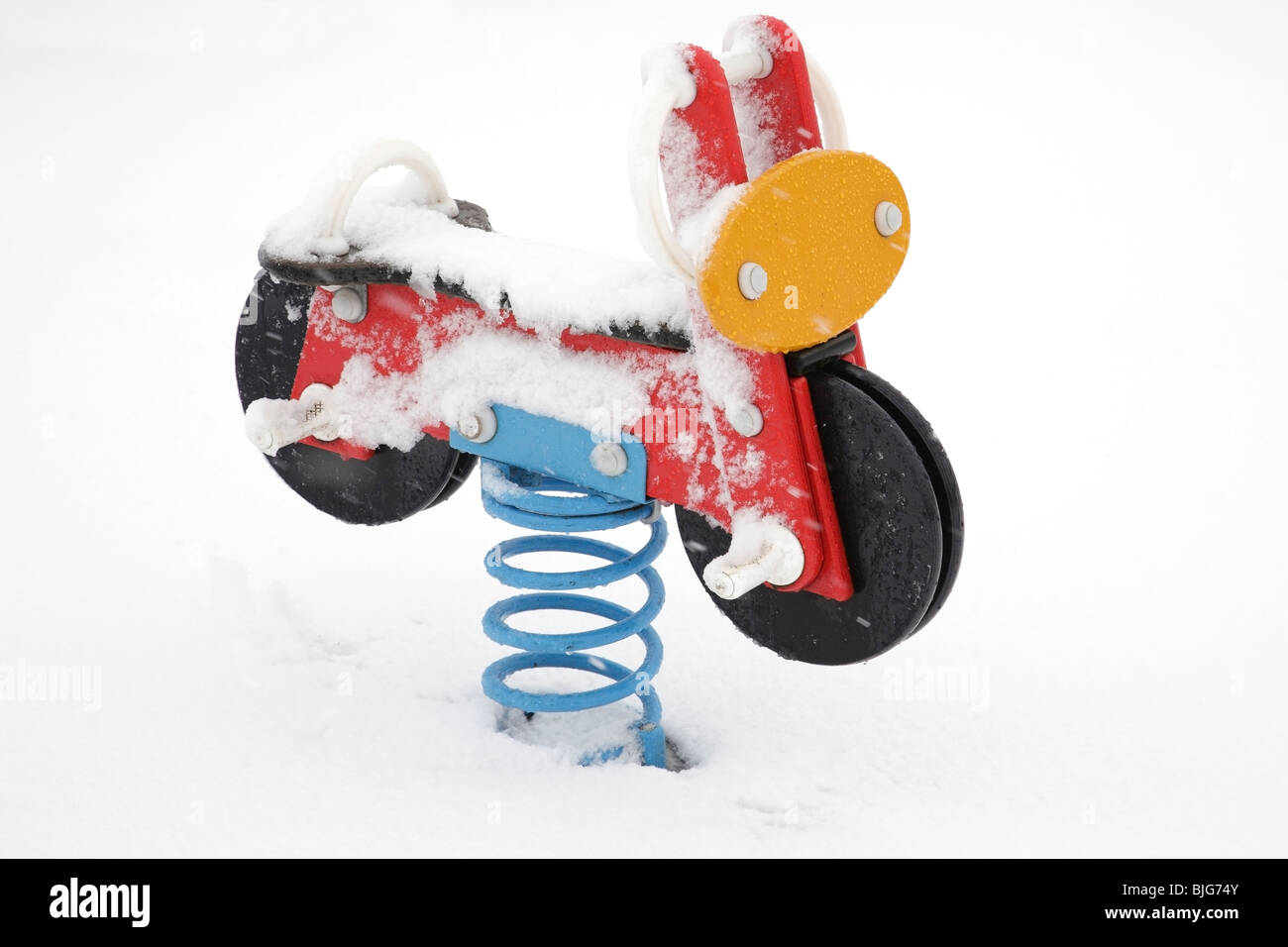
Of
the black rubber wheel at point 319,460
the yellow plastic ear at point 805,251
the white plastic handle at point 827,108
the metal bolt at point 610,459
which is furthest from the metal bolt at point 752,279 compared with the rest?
the black rubber wheel at point 319,460

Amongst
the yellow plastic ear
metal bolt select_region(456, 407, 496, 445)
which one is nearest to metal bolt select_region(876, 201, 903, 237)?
the yellow plastic ear

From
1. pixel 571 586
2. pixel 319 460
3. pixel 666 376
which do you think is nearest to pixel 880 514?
pixel 666 376

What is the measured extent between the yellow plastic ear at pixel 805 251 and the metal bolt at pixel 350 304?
90cm

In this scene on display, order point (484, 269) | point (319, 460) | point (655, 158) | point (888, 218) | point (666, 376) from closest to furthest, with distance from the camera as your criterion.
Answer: point (655, 158) < point (888, 218) < point (666, 376) < point (484, 269) < point (319, 460)

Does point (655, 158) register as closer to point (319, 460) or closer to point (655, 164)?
point (655, 164)

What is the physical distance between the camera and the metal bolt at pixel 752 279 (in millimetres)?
2463

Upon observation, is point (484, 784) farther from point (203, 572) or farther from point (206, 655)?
point (203, 572)

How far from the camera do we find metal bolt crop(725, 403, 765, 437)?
2.64 metres

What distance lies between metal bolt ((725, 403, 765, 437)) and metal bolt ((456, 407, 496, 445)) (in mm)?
510

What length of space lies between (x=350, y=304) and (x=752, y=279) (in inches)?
38.1

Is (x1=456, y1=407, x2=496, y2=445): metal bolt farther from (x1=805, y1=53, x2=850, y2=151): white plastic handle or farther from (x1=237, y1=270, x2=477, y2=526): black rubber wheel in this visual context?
(x1=805, y1=53, x2=850, y2=151): white plastic handle

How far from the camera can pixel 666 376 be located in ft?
8.96

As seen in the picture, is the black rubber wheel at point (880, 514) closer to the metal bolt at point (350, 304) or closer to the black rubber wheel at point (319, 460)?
the black rubber wheel at point (319, 460)

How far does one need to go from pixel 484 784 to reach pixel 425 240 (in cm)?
102
